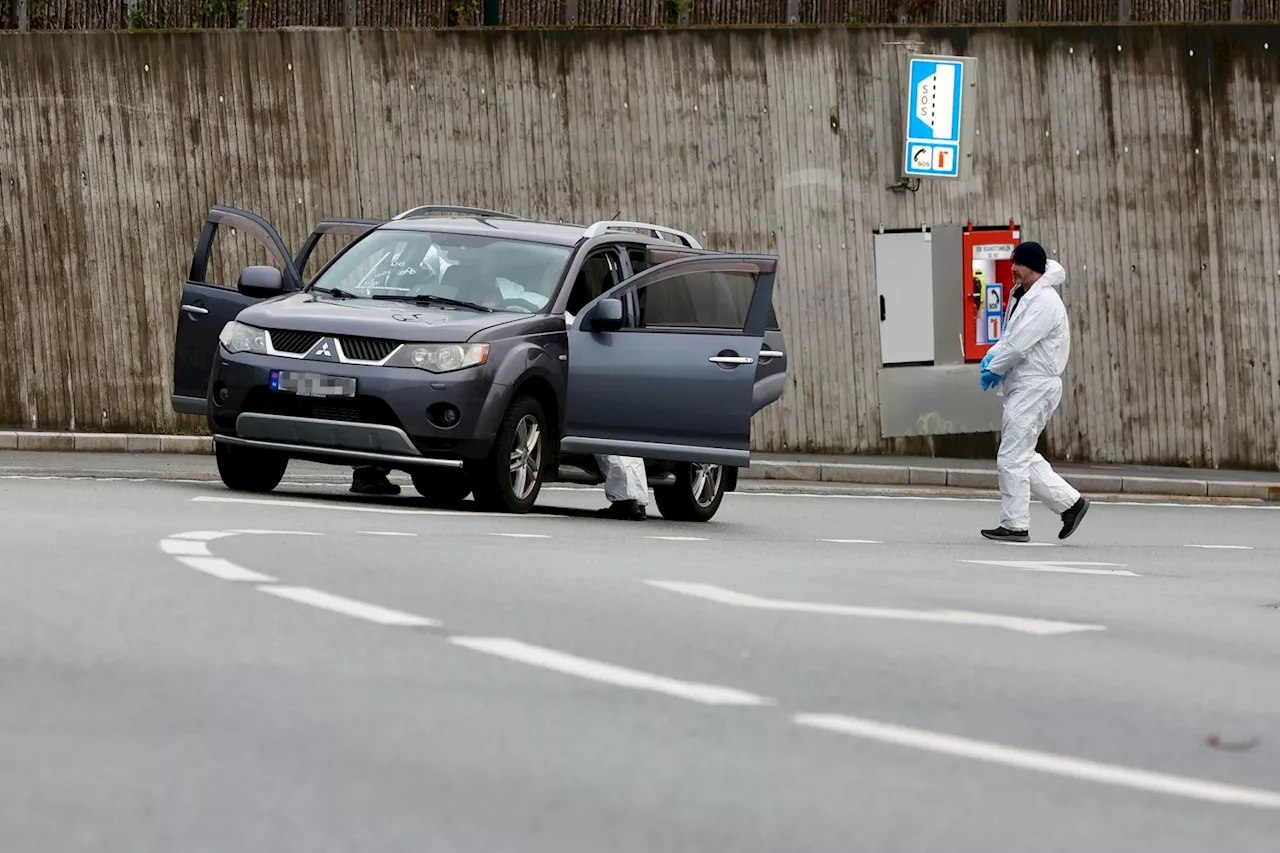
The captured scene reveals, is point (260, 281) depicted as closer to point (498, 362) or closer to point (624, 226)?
point (498, 362)

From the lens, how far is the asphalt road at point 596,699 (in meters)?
4.89

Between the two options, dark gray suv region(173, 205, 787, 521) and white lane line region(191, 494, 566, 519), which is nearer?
dark gray suv region(173, 205, 787, 521)

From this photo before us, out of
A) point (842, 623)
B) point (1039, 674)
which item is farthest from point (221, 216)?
point (1039, 674)

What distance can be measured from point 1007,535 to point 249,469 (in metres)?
4.85

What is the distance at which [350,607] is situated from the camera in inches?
313

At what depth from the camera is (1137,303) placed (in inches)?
963

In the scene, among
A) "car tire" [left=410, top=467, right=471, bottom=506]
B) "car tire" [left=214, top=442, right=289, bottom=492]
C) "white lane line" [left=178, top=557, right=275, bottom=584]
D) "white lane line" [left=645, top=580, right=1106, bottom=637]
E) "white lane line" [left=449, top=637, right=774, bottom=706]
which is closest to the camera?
"white lane line" [left=449, top=637, right=774, bottom=706]

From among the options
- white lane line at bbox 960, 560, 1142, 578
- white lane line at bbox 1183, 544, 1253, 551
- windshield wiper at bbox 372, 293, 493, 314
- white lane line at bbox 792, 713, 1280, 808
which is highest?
windshield wiper at bbox 372, 293, 493, 314

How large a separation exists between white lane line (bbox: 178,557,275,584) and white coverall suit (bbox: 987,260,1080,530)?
6.47 metres

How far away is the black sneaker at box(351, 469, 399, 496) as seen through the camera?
51.5ft

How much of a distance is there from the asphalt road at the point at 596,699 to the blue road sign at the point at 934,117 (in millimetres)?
12876

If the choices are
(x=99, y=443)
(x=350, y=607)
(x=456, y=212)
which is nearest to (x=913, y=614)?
(x=350, y=607)

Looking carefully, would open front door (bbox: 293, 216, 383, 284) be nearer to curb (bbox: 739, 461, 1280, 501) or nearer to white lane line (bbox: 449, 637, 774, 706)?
curb (bbox: 739, 461, 1280, 501)

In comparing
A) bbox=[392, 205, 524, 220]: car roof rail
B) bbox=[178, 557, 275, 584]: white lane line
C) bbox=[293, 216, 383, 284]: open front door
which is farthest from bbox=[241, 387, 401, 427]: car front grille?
bbox=[178, 557, 275, 584]: white lane line
